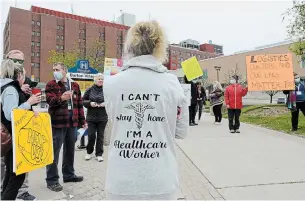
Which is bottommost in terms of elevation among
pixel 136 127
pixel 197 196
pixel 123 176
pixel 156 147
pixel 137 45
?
pixel 197 196

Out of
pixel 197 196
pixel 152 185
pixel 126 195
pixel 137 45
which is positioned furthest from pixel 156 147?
pixel 197 196

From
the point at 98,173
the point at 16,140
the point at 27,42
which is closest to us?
the point at 16,140

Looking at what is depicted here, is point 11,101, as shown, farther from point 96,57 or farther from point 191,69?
point 96,57

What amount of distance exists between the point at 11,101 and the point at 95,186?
199 centimetres

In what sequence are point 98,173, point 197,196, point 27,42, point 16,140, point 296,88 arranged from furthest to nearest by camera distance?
point 27,42, point 296,88, point 98,173, point 197,196, point 16,140

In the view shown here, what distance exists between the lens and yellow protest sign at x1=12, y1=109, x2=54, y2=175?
11.0ft

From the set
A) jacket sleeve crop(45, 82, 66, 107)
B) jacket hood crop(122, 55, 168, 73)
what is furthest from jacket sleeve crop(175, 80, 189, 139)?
jacket sleeve crop(45, 82, 66, 107)

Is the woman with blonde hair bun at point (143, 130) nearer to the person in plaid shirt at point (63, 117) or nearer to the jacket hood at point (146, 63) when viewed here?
the jacket hood at point (146, 63)

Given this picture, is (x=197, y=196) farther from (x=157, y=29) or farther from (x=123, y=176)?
(x=157, y=29)

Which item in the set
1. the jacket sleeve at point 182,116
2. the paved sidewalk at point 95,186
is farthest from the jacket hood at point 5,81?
the jacket sleeve at point 182,116

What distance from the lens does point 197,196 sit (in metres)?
4.27

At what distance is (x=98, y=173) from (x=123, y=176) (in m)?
3.53

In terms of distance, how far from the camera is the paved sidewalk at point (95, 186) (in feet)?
14.0

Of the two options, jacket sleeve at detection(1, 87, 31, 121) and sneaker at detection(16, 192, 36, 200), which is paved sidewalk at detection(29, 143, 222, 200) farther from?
jacket sleeve at detection(1, 87, 31, 121)
